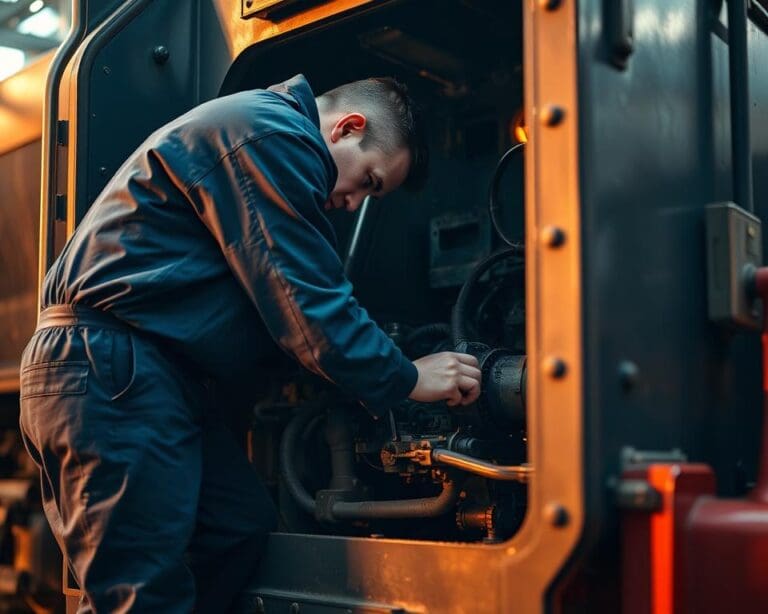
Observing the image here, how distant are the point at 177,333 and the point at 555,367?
2.53 feet

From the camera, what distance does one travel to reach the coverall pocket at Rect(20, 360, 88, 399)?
1877mm

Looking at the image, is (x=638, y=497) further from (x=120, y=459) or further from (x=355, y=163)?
(x=355, y=163)

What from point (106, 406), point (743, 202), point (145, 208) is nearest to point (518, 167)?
point (743, 202)

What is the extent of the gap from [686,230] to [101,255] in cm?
105

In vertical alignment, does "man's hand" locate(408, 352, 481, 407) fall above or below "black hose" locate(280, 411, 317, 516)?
above

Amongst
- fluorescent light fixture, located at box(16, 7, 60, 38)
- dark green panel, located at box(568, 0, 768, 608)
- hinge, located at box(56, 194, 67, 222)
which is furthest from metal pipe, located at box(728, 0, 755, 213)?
fluorescent light fixture, located at box(16, 7, 60, 38)

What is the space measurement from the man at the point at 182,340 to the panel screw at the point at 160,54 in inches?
17.3

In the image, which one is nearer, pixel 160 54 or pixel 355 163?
pixel 355 163

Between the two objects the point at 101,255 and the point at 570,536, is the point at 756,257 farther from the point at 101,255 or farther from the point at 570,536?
the point at 101,255

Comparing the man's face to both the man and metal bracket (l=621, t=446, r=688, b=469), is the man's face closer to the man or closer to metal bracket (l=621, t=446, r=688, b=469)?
the man

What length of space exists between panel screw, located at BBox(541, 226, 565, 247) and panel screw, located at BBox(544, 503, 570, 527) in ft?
1.17

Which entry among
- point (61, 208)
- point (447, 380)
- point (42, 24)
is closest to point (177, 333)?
point (447, 380)

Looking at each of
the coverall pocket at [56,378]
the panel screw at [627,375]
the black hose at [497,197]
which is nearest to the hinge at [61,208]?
the coverall pocket at [56,378]

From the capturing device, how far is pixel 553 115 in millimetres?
1472
